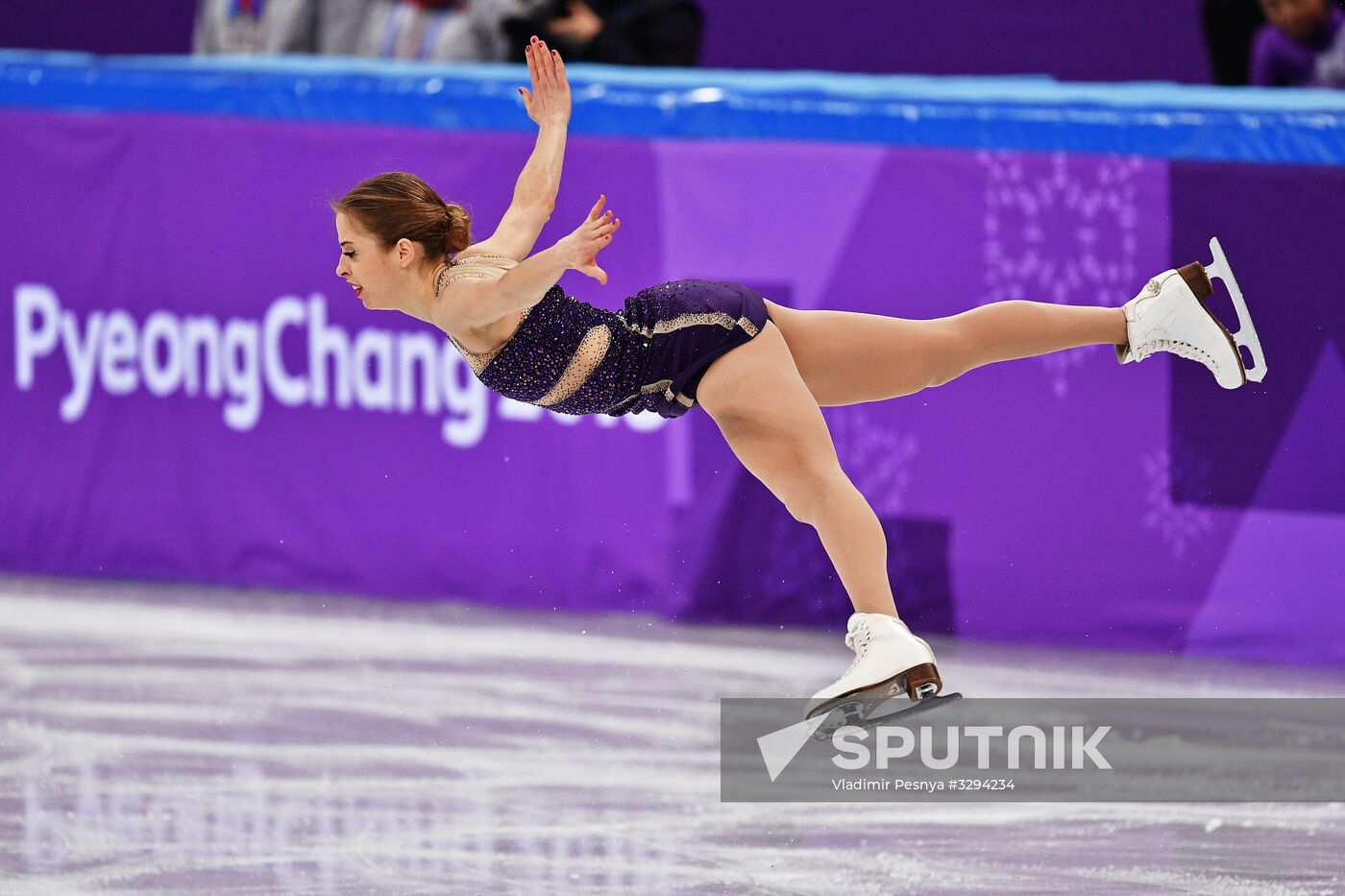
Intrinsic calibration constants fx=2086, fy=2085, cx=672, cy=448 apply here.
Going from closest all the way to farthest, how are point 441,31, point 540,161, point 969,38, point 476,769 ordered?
point 540,161 → point 476,769 → point 441,31 → point 969,38

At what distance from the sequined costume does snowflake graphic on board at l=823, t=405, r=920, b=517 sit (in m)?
2.26

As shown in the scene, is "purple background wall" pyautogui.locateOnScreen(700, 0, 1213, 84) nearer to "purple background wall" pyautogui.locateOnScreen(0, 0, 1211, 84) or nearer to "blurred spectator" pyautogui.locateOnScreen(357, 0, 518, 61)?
"purple background wall" pyautogui.locateOnScreen(0, 0, 1211, 84)

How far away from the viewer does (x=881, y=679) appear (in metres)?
4.07

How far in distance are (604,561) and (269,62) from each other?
7.03ft

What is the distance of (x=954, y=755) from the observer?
213 inches

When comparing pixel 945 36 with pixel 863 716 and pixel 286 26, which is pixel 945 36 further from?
pixel 863 716

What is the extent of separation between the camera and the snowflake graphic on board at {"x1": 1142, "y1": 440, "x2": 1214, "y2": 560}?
21.0 ft

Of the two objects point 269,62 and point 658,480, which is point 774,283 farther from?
point 269,62

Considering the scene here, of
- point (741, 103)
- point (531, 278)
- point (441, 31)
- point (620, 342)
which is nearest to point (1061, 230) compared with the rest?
point (741, 103)

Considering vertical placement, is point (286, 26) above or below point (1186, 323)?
above

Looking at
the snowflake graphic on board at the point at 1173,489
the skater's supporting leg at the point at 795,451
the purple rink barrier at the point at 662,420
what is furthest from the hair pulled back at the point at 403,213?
the snowflake graphic on board at the point at 1173,489

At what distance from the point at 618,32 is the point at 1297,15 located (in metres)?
2.43

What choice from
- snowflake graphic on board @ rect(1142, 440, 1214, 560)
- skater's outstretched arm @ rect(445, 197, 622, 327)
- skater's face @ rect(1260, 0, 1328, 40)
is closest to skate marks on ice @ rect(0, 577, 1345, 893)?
snowflake graphic on board @ rect(1142, 440, 1214, 560)

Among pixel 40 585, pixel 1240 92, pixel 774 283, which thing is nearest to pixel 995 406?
pixel 774 283
